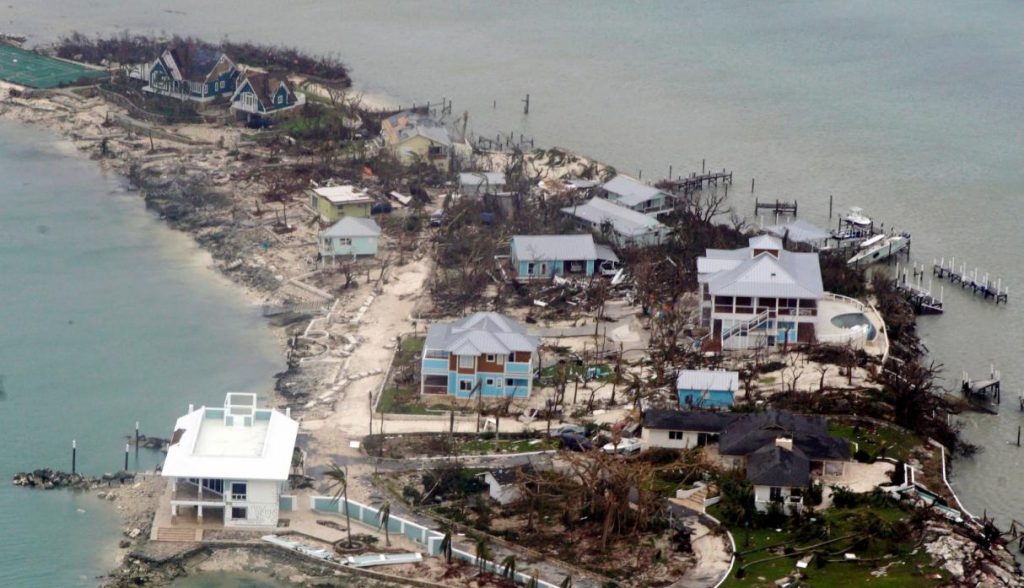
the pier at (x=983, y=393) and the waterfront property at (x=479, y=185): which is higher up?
the waterfront property at (x=479, y=185)

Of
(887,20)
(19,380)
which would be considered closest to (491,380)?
(19,380)

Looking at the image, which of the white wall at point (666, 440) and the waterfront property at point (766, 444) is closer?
the waterfront property at point (766, 444)

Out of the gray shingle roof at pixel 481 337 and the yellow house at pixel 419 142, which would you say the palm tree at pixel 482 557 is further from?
the yellow house at pixel 419 142

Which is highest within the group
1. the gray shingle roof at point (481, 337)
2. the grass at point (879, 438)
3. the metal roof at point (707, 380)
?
the gray shingle roof at point (481, 337)

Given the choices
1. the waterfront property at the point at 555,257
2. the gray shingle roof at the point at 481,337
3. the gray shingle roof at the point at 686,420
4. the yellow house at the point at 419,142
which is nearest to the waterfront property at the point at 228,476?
the gray shingle roof at the point at 481,337

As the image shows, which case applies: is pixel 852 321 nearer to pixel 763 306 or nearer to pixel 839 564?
pixel 763 306

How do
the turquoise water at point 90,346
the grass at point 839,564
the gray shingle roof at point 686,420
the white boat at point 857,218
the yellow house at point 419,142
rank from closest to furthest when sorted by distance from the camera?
the grass at point 839,564
the turquoise water at point 90,346
the gray shingle roof at point 686,420
the white boat at point 857,218
the yellow house at point 419,142

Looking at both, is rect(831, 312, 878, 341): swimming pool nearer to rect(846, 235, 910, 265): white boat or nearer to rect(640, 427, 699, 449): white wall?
rect(846, 235, 910, 265): white boat
